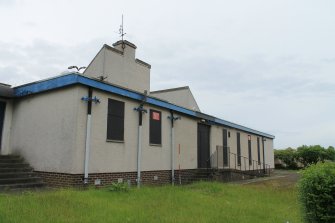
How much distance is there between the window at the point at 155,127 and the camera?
46.9 ft

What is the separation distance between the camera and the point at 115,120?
1234cm

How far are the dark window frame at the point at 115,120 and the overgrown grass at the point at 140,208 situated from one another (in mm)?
2407

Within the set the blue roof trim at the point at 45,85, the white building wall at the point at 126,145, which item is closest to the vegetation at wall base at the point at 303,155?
the white building wall at the point at 126,145

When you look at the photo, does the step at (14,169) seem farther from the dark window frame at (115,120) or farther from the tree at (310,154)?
the tree at (310,154)

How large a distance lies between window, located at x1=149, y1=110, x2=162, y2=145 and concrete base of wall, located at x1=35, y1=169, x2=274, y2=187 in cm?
134

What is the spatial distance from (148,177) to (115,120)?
120 inches

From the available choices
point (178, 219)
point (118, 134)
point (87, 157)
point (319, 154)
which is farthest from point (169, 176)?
point (319, 154)

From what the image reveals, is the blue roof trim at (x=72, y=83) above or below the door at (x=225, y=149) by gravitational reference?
above

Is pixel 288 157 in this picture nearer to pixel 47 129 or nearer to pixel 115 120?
pixel 115 120

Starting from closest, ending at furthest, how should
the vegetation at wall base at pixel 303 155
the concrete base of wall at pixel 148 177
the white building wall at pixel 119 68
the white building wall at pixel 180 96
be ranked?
the concrete base of wall at pixel 148 177 < the white building wall at pixel 119 68 < the white building wall at pixel 180 96 < the vegetation at wall base at pixel 303 155

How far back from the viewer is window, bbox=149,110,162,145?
1430 centimetres

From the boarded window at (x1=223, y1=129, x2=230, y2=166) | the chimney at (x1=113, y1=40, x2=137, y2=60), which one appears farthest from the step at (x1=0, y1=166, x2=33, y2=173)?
the boarded window at (x1=223, y1=129, x2=230, y2=166)

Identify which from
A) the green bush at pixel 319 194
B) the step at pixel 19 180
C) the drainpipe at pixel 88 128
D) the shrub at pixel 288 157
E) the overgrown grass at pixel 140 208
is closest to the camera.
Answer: the green bush at pixel 319 194

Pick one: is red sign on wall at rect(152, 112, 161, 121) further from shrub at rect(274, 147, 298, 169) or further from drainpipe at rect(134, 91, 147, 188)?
shrub at rect(274, 147, 298, 169)
